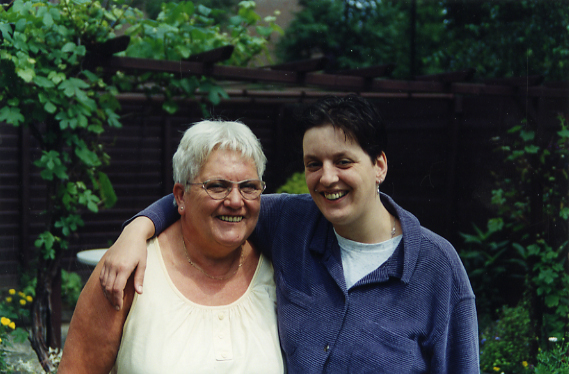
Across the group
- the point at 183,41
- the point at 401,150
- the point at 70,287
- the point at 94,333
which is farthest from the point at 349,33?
the point at 94,333

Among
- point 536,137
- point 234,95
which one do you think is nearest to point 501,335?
point 536,137

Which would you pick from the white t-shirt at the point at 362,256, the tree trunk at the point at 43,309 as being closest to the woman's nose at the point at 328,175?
the white t-shirt at the point at 362,256

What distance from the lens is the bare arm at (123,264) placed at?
173 cm

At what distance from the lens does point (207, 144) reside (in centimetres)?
183

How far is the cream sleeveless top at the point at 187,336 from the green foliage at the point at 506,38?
3306 mm

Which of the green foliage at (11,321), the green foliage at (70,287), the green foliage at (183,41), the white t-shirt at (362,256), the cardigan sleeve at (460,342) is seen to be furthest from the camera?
the green foliage at (70,287)

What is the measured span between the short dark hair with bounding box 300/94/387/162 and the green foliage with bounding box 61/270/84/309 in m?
4.05

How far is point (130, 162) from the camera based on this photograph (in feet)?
16.5

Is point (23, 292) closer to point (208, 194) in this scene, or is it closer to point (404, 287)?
point (208, 194)

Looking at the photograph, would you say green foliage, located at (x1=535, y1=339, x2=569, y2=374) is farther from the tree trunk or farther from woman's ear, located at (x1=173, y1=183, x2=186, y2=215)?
the tree trunk

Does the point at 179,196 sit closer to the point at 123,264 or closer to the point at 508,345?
the point at 123,264

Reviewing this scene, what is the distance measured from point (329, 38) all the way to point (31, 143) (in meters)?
2.93

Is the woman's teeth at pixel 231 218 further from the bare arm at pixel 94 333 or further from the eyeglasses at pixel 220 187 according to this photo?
the bare arm at pixel 94 333

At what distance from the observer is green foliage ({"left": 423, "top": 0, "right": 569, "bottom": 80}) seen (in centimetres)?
412
